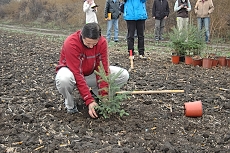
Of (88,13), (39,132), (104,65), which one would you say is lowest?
(39,132)

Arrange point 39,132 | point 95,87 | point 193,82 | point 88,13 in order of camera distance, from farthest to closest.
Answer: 1. point 88,13
2. point 193,82
3. point 95,87
4. point 39,132

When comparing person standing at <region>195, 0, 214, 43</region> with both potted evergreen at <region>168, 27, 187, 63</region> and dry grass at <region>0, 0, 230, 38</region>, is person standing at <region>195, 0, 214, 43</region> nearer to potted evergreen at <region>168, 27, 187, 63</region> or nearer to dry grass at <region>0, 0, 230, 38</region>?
potted evergreen at <region>168, 27, 187, 63</region>

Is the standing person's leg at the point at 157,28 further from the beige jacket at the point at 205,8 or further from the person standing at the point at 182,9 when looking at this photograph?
the beige jacket at the point at 205,8

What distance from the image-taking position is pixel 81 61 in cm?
381

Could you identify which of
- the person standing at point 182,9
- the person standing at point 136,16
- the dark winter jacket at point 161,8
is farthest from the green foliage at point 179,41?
the dark winter jacket at point 161,8

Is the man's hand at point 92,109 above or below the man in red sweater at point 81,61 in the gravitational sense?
below

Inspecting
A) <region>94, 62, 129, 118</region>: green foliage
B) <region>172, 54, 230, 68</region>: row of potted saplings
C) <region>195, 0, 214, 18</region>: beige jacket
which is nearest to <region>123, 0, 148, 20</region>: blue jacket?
<region>172, 54, 230, 68</region>: row of potted saplings

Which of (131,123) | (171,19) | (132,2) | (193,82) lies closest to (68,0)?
(171,19)

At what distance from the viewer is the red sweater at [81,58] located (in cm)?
369

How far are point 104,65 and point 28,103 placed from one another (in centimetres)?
126

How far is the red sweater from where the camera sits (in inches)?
145

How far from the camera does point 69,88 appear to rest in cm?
381

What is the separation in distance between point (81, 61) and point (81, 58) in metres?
0.04

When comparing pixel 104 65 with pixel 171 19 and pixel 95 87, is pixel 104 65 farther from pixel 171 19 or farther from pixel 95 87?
pixel 171 19
